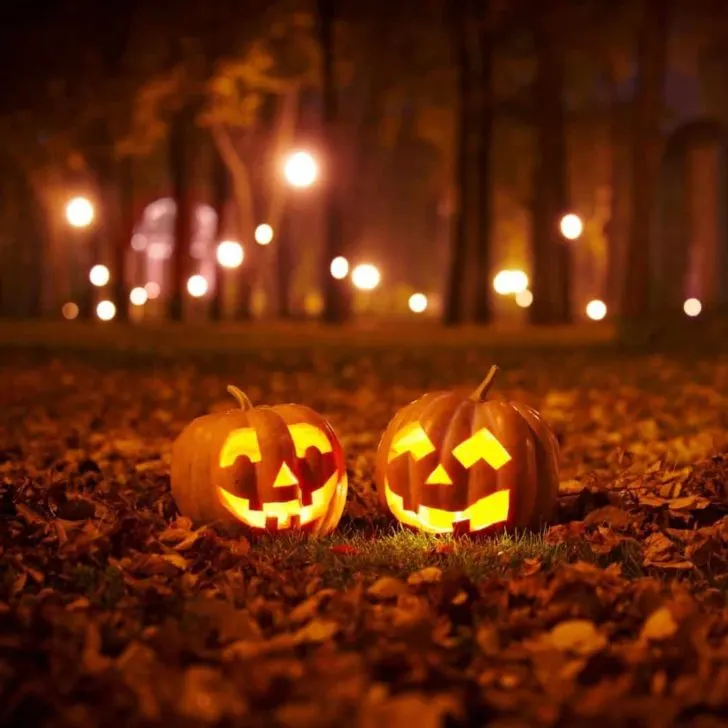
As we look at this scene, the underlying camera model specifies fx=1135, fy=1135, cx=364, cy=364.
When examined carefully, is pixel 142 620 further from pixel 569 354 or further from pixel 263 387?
pixel 569 354

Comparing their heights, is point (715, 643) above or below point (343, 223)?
below

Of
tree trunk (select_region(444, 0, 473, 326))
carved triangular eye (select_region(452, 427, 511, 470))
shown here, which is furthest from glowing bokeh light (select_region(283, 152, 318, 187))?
carved triangular eye (select_region(452, 427, 511, 470))

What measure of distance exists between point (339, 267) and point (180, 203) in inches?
278

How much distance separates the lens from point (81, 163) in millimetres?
33062

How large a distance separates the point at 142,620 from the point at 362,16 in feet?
90.7

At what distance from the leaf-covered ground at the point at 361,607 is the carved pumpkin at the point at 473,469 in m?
0.15

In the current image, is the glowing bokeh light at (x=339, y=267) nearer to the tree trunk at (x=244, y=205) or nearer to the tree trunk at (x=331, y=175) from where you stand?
the tree trunk at (x=331, y=175)

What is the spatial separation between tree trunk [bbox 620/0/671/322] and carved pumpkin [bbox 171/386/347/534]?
1410 centimetres

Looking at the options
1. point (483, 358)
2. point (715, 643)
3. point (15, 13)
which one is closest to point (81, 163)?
point (15, 13)

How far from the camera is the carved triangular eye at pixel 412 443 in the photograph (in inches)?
191

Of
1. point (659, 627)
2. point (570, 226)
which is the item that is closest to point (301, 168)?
point (570, 226)

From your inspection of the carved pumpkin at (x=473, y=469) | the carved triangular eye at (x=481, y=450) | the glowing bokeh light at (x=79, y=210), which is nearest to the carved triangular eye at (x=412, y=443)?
the carved pumpkin at (x=473, y=469)

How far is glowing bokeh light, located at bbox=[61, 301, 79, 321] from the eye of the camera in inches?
1545

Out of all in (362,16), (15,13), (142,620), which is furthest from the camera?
(362,16)
